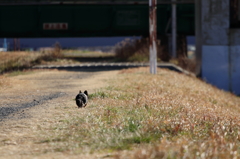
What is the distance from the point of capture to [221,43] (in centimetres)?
2300

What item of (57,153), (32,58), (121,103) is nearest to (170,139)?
(57,153)

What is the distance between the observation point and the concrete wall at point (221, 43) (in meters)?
22.9

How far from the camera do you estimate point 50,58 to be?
30.1 m

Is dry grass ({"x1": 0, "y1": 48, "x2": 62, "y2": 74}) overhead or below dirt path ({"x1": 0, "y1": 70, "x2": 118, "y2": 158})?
below

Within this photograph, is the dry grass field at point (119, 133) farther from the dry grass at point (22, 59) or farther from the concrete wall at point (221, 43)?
the concrete wall at point (221, 43)

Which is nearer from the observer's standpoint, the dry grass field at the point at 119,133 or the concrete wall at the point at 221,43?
the dry grass field at the point at 119,133

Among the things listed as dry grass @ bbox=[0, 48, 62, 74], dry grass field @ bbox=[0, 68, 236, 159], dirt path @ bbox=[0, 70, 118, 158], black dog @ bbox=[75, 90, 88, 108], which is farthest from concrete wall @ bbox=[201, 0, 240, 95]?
black dog @ bbox=[75, 90, 88, 108]

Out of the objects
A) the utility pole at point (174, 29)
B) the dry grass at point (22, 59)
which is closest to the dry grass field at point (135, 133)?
the dry grass at point (22, 59)

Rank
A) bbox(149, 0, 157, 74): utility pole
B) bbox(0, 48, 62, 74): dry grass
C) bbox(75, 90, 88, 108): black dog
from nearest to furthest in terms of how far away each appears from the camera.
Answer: bbox(75, 90, 88, 108): black dog
bbox(149, 0, 157, 74): utility pole
bbox(0, 48, 62, 74): dry grass

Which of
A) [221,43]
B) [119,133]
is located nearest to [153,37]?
[221,43]

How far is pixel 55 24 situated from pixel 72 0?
214 centimetres

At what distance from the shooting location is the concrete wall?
22.9 m

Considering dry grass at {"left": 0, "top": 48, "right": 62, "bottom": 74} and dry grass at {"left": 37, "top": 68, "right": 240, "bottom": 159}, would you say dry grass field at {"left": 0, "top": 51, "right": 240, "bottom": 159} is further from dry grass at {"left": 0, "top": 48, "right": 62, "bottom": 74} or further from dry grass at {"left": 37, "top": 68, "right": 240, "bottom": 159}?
dry grass at {"left": 0, "top": 48, "right": 62, "bottom": 74}

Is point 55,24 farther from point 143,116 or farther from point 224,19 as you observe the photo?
point 143,116
